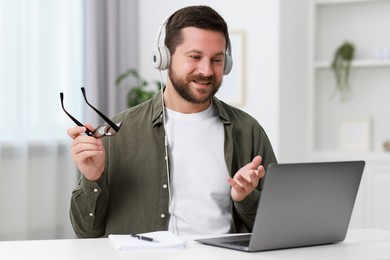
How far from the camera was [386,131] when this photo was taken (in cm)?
501

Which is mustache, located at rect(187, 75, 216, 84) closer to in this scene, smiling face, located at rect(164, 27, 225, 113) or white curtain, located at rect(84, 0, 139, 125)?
smiling face, located at rect(164, 27, 225, 113)

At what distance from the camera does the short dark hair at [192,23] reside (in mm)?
2379

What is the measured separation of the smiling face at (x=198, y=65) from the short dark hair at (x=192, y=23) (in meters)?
0.02

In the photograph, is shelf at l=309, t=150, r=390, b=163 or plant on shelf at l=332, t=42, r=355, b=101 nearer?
shelf at l=309, t=150, r=390, b=163

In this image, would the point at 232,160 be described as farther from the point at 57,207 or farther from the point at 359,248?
the point at 57,207

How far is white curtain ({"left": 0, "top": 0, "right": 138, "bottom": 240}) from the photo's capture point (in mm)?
4262

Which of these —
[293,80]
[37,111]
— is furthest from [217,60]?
[293,80]

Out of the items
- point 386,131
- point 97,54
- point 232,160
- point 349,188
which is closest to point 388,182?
point 386,131

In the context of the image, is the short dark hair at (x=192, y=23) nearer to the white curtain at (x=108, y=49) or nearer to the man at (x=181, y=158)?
the man at (x=181, y=158)

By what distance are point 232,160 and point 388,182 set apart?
2.65m

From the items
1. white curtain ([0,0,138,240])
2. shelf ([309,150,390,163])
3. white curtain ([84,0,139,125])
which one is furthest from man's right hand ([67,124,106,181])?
shelf ([309,150,390,163])

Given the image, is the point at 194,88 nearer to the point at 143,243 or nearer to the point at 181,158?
the point at 181,158

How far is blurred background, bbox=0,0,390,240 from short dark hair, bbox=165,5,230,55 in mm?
2043

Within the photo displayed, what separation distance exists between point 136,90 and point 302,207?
328cm
